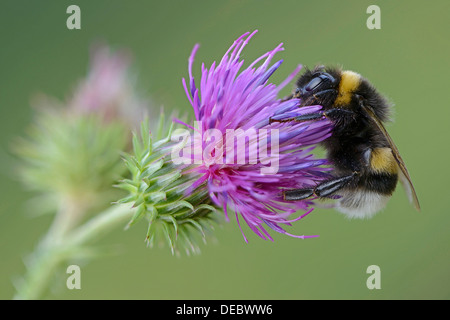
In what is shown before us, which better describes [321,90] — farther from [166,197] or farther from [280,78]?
[280,78]

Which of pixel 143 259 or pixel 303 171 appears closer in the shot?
pixel 303 171

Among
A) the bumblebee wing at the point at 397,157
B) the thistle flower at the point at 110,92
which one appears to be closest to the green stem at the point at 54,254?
the thistle flower at the point at 110,92

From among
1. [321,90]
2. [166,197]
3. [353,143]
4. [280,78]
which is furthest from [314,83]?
[280,78]

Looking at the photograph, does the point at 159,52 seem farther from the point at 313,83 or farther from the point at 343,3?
the point at 313,83

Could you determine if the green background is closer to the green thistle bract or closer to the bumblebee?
the green thistle bract

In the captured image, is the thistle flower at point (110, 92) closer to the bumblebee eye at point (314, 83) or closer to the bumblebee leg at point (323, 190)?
the bumblebee eye at point (314, 83)

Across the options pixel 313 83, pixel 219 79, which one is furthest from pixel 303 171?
pixel 219 79
